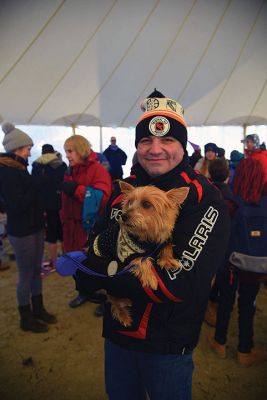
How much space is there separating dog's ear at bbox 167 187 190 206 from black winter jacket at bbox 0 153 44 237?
206 centimetres

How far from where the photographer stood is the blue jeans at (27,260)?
2840 mm

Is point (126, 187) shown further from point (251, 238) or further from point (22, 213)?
point (22, 213)

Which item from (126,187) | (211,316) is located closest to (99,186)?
(126,187)

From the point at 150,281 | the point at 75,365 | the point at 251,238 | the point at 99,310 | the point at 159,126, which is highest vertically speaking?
the point at 159,126

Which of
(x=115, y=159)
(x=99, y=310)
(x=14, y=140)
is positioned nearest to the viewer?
(x=14, y=140)

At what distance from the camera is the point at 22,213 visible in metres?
2.82

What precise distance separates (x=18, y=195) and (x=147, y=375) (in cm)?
217

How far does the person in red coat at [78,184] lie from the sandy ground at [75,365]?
988 mm

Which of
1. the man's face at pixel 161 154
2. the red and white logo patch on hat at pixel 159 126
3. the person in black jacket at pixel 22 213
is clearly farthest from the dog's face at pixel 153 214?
the person in black jacket at pixel 22 213

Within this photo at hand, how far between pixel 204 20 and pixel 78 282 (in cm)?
946

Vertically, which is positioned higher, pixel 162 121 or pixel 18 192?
pixel 162 121

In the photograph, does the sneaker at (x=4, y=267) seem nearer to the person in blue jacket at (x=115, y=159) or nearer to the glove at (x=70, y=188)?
the glove at (x=70, y=188)

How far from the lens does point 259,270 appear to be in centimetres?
233

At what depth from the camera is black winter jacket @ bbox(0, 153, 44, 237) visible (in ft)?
8.96
